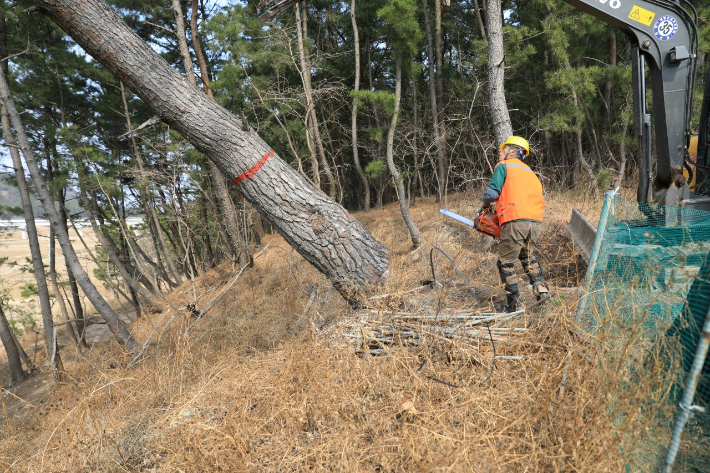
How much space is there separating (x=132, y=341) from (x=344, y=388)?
6966 mm

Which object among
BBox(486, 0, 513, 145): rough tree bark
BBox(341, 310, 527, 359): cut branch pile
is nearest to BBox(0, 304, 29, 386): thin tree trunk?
BBox(341, 310, 527, 359): cut branch pile

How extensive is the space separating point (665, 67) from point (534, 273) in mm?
2913

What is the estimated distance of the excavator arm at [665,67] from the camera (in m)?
4.26

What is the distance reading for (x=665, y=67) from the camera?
4332 mm

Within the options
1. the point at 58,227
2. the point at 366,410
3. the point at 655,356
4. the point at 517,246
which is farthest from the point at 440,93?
the point at 366,410

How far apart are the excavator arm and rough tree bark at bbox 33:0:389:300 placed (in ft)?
11.8

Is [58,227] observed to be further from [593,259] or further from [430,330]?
[593,259]

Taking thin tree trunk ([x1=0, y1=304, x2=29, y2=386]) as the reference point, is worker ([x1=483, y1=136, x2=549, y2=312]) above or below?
above

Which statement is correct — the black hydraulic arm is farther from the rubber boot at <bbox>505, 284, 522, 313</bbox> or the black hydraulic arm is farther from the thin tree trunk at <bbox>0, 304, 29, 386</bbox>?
the thin tree trunk at <bbox>0, 304, 29, 386</bbox>

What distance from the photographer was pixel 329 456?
200cm

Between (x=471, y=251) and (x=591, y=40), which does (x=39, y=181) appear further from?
(x=591, y=40)

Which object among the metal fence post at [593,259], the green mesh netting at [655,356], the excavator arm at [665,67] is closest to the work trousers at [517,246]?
the metal fence post at [593,259]

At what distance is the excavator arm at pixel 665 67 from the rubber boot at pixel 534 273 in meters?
1.95

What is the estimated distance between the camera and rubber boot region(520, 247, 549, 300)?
3.80m
